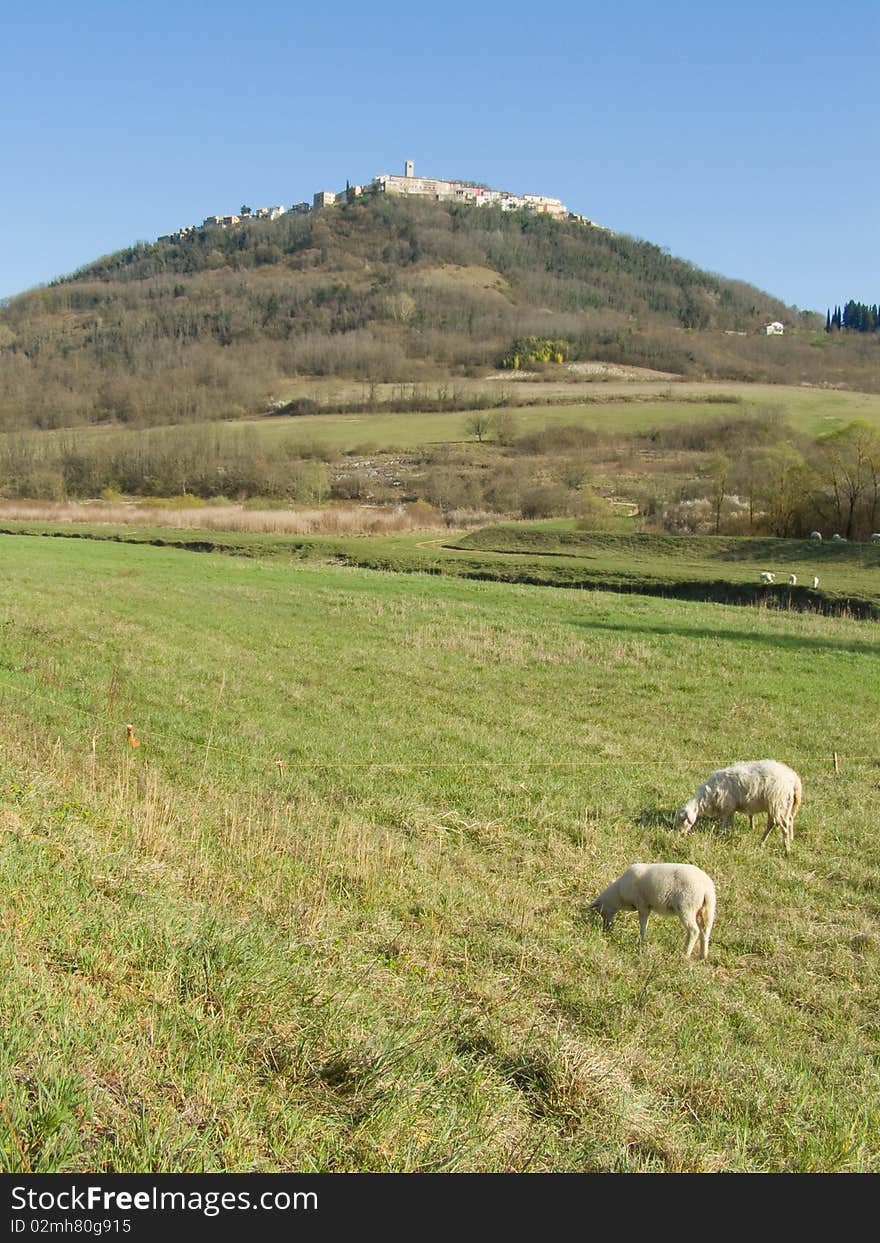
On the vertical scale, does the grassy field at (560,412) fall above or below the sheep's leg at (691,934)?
above

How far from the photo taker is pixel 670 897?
322 inches

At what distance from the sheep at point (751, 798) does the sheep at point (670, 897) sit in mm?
2944

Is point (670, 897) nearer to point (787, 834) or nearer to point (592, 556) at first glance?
point (787, 834)

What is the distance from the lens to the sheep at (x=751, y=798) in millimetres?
11219

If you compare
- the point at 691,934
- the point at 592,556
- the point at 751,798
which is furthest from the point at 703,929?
the point at 592,556

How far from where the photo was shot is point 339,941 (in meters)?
6.79

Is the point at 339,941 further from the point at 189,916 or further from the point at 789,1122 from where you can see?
the point at 789,1122

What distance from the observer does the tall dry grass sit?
60875 millimetres

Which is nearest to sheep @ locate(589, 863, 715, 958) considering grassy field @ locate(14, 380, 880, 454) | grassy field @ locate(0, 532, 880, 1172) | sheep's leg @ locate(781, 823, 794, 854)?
grassy field @ locate(0, 532, 880, 1172)

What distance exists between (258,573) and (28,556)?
11524mm

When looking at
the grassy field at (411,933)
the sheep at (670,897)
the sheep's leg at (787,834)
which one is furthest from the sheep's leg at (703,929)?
the sheep's leg at (787,834)

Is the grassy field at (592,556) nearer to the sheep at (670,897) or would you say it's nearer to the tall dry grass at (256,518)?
the tall dry grass at (256,518)

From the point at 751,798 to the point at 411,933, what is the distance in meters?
5.48

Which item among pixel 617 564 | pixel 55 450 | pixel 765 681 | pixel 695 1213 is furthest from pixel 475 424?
pixel 695 1213
